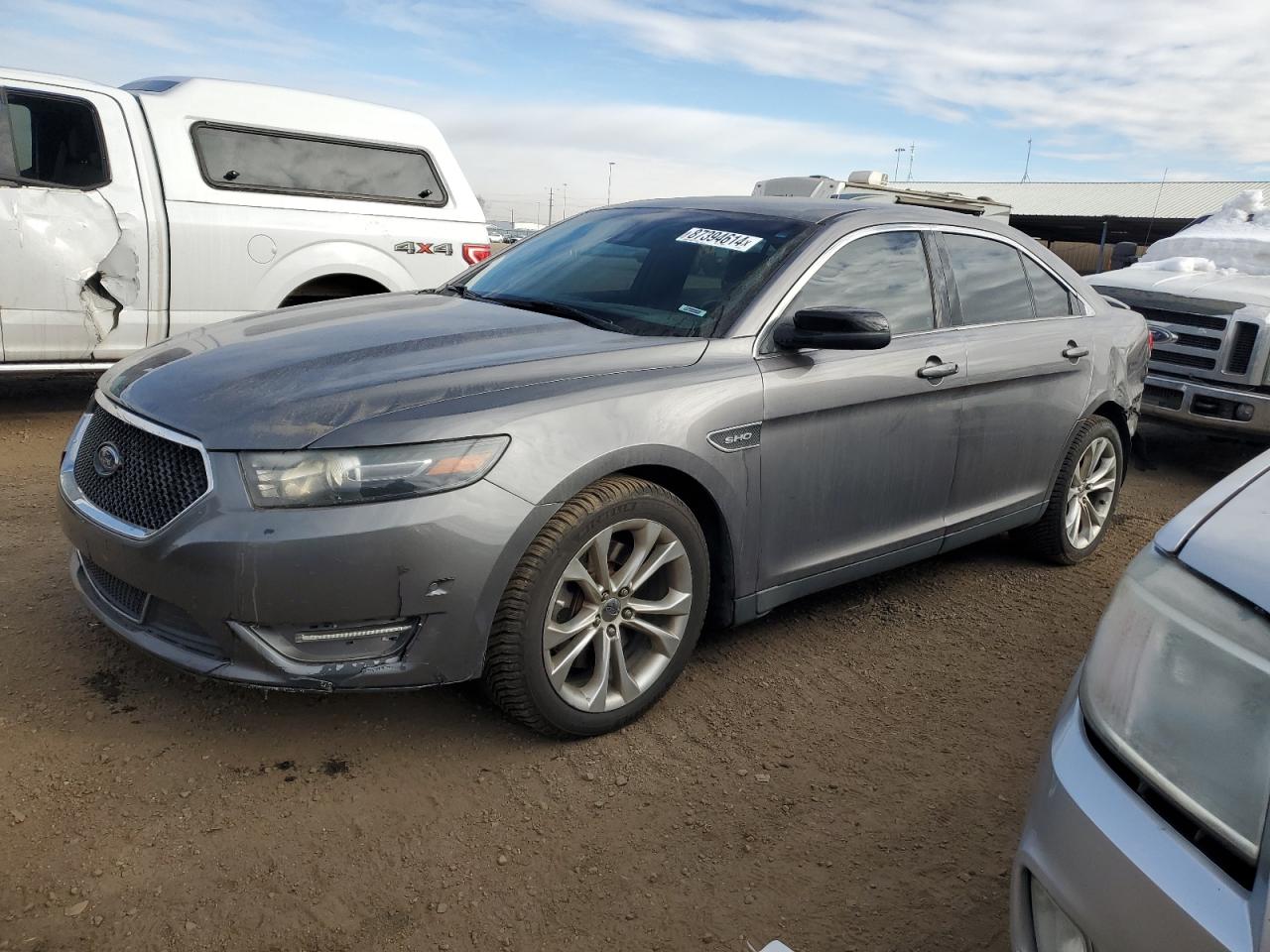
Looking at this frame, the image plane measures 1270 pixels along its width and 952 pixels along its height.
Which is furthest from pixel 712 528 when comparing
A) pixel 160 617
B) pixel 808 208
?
pixel 160 617

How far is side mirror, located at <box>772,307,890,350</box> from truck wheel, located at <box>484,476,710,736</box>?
2.28 feet

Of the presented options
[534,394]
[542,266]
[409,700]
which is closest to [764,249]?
[542,266]

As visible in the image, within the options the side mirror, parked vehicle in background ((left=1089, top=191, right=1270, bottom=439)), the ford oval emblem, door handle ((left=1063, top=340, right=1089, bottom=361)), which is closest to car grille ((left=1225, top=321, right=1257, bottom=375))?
parked vehicle in background ((left=1089, top=191, right=1270, bottom=439))

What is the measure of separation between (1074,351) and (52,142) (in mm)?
5789

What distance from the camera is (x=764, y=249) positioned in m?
3.53

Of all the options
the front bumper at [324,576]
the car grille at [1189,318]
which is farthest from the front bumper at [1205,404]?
the front bumper at [324,576]

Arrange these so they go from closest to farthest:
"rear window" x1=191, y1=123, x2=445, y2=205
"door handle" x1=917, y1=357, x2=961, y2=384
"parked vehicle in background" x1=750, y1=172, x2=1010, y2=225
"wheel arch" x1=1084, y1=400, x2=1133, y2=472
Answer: "door handle" x1=917, y1=357, x2=961, y2=384
"wheel arch" x1=1084, y1=400, x2=1133, y2=472
"rear window" x1=191, y1=123, x2=445, y2=205
"parked vehicle in background" x1=750, y1=172, x2=1010, y2=225

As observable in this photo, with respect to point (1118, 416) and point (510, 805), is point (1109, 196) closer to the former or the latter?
point (1118, 416)

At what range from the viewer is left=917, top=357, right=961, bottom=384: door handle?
365cm

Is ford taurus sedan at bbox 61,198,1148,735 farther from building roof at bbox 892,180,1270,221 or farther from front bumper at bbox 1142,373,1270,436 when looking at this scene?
building roof at bbox 892,180,1270,221

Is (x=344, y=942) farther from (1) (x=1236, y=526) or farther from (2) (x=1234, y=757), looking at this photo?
(1) (x=1236, y=526)

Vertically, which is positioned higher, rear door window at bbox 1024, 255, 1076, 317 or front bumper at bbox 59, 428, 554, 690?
rear door window at bbox 1024, 255, 1076, 317

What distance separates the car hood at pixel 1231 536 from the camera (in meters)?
1.45

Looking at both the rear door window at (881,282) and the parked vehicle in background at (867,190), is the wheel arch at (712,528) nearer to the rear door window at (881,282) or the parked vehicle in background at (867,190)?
the rear door window at (881,282)
